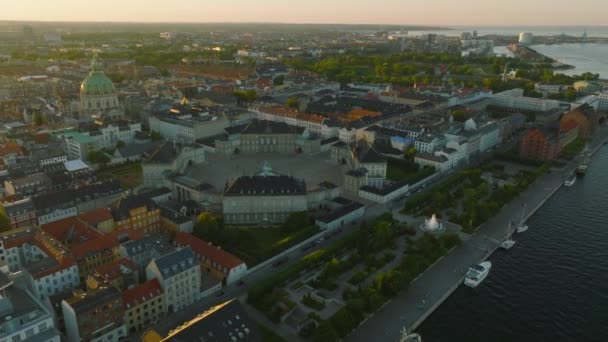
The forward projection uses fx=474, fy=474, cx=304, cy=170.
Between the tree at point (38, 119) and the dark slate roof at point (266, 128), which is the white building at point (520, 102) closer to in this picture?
the dark slate roof at point (266, 128)

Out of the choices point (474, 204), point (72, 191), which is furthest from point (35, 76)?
point (474, 204)

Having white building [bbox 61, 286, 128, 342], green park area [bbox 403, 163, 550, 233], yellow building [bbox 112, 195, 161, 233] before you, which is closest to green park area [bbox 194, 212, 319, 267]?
yellow building [bbox 112, 195, 161, 233]

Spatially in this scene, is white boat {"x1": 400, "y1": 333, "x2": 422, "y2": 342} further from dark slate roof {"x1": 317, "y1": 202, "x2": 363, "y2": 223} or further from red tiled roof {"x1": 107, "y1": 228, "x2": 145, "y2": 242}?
red tiled roof {"x1": 107, "y1": 228, "x2": 145, "y2": 242}

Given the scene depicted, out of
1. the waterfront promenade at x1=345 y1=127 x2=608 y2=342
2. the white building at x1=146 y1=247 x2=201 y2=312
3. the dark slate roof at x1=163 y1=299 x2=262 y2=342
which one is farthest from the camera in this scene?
the white building at x1=146 y1=247 x2=201 y2=312

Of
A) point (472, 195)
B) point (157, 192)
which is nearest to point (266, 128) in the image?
point (157, 192)

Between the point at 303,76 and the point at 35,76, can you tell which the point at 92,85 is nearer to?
the point at 35,76

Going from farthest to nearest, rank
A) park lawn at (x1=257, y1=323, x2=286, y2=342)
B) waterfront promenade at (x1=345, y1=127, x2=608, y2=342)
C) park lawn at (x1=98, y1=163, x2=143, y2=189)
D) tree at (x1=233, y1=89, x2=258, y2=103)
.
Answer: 1. tree at (x1=233, y1=89, x2=258, y2=103)
2. park lawn at (x1=98, y1=163, x2=143, y2=189)
3. waterfront promenade at (x1=345, y1=127, x2=608, y2=342)
4. park lawn at (x1=257, y1=323, x2=286, y2=342)
